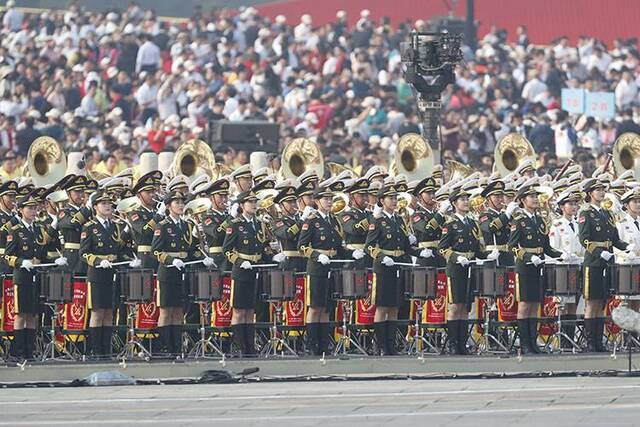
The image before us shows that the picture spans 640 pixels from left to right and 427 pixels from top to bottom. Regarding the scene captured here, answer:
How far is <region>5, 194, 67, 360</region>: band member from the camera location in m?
27.5

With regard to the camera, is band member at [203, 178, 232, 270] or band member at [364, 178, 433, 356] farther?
band member at [364, 178, 433, 356]

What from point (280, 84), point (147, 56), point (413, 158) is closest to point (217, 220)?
point (413, 158)

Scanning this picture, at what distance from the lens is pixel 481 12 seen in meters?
52.7

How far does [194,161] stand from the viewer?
99.8 feet

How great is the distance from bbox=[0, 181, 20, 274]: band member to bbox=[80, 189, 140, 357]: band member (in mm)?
817

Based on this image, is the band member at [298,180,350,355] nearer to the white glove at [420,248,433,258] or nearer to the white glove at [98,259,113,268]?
the white glove at [420,248,433,258]

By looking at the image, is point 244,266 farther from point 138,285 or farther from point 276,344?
point 138,285

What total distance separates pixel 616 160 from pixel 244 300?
5.47 meters

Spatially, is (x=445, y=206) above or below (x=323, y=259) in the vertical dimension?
above

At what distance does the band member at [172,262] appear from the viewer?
27953mm

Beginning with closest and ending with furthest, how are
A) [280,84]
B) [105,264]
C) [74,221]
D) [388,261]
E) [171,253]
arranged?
[105,264] → [74,221] → [171,253] → [388,261] → [280,84]

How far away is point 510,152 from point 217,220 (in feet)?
15.4

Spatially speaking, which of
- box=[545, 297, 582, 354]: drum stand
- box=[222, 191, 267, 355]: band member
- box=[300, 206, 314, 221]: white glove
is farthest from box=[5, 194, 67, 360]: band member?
box=[545, 297, 582, 354]: drum stand

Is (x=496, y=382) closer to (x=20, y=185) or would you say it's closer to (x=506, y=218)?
(x=506, y=218)
